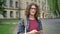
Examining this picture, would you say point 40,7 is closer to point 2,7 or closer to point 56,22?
point 56,22

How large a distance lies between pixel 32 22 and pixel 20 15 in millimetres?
168

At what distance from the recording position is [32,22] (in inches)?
98.7

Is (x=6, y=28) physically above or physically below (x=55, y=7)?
below

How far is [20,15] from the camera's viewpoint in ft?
8.21

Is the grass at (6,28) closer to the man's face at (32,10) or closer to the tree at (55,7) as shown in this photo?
the man's face at (32,10)

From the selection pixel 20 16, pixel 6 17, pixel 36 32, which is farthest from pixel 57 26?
pixel 6 17

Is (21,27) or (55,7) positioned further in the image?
(55,7)

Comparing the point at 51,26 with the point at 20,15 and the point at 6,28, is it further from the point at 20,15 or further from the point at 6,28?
the point at 6,28

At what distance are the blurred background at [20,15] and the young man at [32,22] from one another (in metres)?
0.04

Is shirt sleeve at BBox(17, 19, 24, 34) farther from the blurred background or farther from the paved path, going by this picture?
the paved path

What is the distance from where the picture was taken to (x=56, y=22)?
255cm

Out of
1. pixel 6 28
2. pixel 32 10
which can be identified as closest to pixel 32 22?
pixel 32 10

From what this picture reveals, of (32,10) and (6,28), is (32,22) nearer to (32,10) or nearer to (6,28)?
A: (32,10)

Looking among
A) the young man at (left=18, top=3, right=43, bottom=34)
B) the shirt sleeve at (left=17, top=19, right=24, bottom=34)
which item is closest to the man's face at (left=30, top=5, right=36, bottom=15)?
the young man at (left=18, top=3, right=43, bottom=34)
